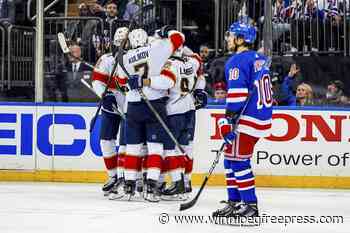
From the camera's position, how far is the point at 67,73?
1122 cm

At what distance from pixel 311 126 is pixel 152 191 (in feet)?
8.09

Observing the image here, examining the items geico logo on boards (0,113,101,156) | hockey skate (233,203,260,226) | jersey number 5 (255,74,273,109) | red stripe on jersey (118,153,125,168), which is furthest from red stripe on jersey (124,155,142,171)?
geico logo on boards (0,113,101,156)

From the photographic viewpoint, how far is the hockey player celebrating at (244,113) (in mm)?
6918

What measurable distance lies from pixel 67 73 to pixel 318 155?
3.10m

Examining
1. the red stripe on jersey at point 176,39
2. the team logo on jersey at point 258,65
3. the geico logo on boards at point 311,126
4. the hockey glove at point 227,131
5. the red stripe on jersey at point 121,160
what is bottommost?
the red stripe on jersey at point 121,160

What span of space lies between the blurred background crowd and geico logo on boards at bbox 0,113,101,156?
1.24 ft

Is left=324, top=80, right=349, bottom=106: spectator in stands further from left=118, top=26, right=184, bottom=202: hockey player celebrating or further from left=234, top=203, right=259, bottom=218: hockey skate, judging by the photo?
left=234, top=203, right=259, bottom=218: hockey skate

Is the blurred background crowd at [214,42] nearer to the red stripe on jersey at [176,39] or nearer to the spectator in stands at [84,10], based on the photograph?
the spectator in stands at [84,10]

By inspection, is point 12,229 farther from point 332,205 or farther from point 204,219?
point 332,205

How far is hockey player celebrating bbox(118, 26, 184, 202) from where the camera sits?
328 inches

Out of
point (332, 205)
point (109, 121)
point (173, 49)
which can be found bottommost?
point (332, 205)

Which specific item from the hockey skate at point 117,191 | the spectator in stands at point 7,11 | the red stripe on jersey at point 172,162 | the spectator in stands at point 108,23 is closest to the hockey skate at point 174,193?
the red stripe on jersey at point 172,162

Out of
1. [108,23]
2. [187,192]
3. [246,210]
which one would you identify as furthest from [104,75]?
[108,23]

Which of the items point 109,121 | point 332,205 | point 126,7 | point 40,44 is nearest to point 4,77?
point 40,44
